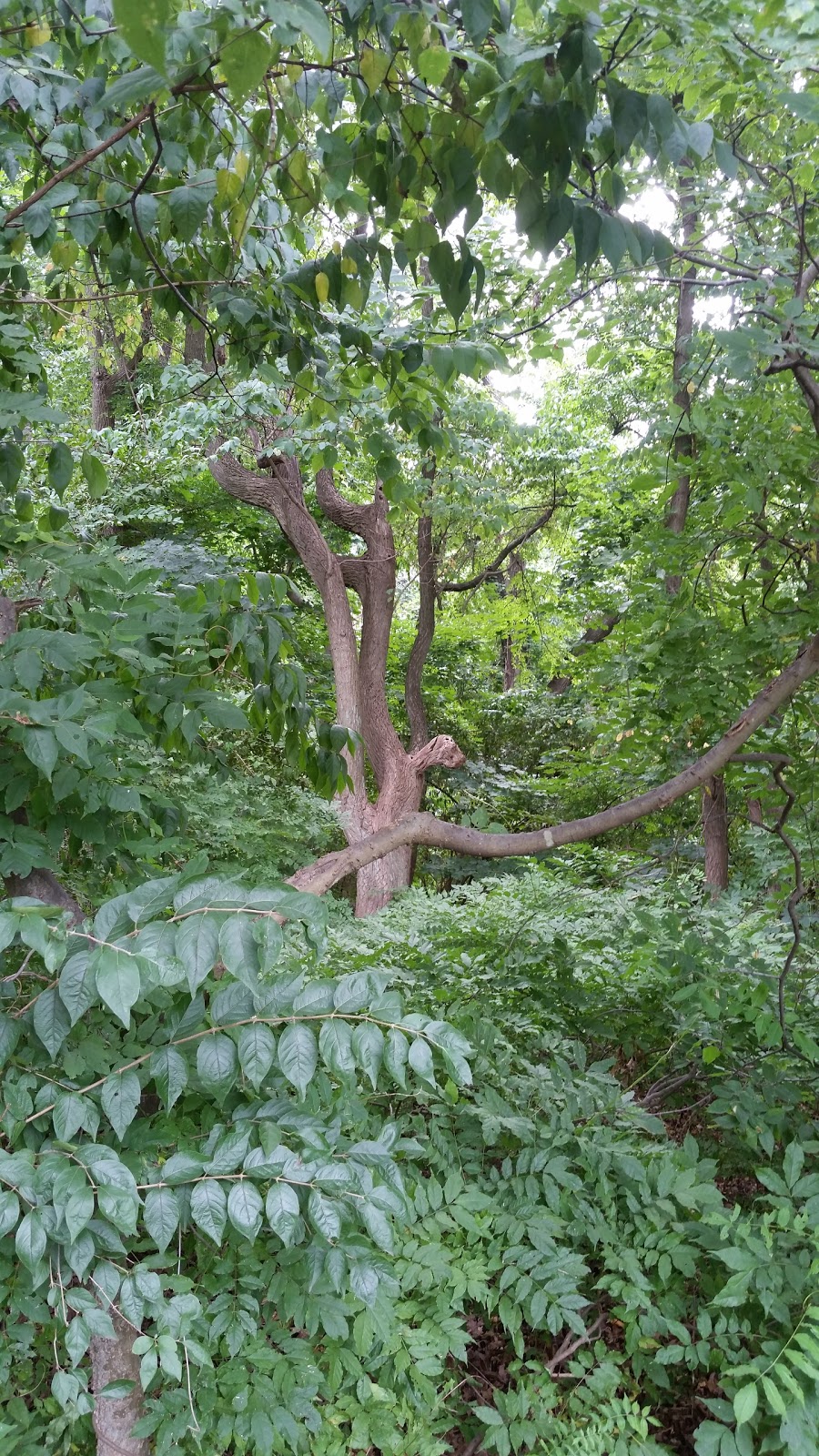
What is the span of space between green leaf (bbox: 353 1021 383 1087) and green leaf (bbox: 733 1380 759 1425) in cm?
120

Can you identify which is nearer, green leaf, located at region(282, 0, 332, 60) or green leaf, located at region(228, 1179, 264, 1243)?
green leaf, located at region(282, 0, 332, 60)

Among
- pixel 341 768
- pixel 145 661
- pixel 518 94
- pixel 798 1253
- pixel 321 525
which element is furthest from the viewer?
pixel 321 525

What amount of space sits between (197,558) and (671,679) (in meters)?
5.69

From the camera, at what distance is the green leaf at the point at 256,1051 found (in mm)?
1270

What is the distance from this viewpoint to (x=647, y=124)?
1223 millimetres

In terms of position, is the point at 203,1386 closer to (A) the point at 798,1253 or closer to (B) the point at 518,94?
(A) the point at 798,1253

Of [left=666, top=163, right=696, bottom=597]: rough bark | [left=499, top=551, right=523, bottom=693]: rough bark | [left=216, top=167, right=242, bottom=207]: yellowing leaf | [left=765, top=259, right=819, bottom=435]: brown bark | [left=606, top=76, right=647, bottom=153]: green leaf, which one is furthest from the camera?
[left=499, top=551, right=523, bottom=693]: rough bark

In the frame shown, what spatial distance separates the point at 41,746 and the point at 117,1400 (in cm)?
142

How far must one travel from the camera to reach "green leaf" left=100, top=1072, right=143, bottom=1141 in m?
1.28

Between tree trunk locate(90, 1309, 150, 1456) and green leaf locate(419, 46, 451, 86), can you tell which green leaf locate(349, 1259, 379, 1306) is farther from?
green leaf locate(419, 46, 451, 86)

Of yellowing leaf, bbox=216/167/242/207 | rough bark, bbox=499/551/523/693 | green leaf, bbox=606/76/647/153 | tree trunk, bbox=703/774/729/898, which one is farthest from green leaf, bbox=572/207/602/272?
rough bark, bbox=499/551/523/693

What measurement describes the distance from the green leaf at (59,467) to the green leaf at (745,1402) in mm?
2290

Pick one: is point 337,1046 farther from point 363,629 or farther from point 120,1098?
point 363,629

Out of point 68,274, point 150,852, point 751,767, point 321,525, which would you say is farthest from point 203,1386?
point 321,525
